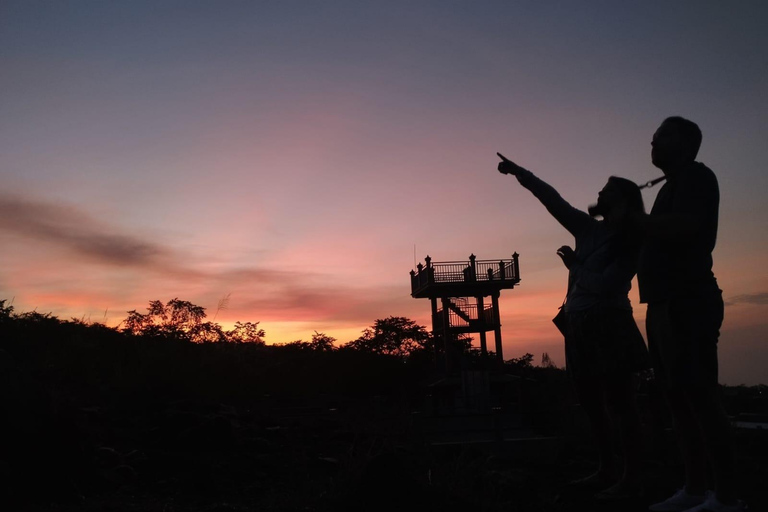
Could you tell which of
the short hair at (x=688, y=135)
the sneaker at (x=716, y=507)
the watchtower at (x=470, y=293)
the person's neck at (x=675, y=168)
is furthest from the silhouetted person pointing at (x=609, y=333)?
the watchtower at (x=470, y=293)

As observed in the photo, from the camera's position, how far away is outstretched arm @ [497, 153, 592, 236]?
4137 millimetres

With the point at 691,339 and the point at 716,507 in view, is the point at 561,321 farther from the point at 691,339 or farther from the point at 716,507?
the point at 716,507

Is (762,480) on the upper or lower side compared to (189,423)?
lower

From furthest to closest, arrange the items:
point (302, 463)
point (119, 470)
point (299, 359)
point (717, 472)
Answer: point (299, 359)
point (302, 463)
point (119, 470)
point (717, 472)

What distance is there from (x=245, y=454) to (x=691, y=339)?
4.16m

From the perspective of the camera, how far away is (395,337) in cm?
3562

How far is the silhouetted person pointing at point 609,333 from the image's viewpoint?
3.53m

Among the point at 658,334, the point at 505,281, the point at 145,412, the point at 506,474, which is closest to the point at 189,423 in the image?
the point at 145,412

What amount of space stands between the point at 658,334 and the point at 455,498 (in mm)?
1370

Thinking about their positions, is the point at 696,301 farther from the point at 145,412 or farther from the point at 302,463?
the point at 145,412

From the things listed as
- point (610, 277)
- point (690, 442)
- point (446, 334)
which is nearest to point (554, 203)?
point (610, 277)

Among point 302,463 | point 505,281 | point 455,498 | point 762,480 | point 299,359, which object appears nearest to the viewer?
point 455,498

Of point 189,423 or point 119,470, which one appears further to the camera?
point 189,423

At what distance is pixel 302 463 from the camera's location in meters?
5.05
